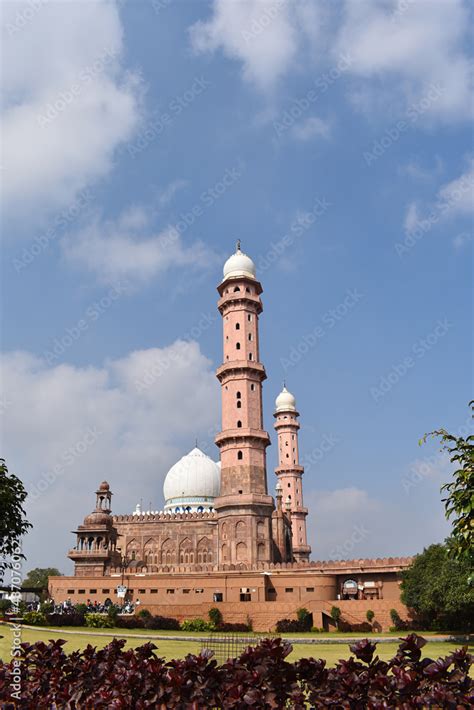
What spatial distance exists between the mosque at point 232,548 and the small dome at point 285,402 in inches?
556

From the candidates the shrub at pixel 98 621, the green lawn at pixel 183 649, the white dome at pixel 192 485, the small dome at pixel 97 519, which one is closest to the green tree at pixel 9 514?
the green lawn at pixel 183 649

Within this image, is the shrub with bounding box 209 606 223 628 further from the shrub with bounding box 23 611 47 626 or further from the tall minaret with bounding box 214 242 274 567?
the tall minaret with bounding box 214 242 274 567

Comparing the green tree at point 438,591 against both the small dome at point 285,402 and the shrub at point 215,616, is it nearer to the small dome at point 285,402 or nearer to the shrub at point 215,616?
the shrub at point 215,616

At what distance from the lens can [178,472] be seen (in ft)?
219

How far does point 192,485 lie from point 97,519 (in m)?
12.9

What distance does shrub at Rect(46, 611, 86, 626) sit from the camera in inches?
1341

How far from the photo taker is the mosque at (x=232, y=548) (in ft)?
145

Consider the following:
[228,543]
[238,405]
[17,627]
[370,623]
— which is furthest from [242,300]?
[17,627]

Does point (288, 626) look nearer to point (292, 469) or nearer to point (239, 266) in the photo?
point (239, 266)

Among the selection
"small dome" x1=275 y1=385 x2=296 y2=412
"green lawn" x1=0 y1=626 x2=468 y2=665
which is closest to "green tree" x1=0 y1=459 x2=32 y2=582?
"green lawn" x1=0 y1=626 x2=468 y2=665

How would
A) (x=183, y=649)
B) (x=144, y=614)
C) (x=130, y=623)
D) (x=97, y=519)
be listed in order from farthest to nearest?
(x=97, y=519) < (x=144, y=614) < (x=130, y=623) < (x=183, y=649)

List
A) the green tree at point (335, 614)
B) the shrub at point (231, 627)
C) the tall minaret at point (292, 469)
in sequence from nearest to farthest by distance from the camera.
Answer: the shrub at point (231, 627) → the green tree at point (335, 614) → the tall minaret at point (292, 469)

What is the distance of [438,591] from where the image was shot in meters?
34.5

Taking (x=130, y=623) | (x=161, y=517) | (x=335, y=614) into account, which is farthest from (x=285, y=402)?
(x=130, y=623)
